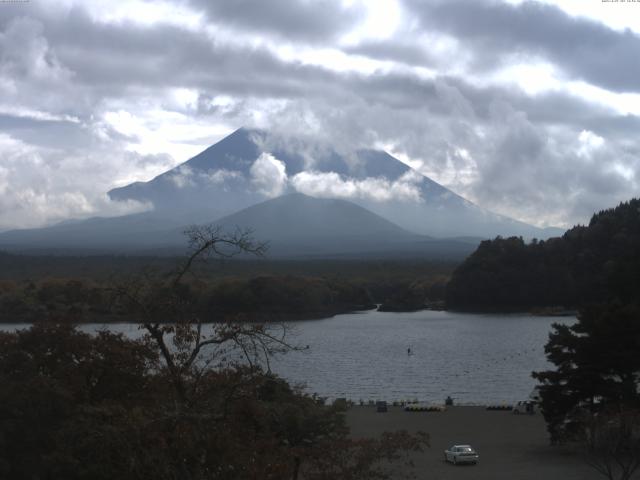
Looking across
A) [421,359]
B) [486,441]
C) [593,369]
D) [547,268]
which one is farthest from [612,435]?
[547,268]

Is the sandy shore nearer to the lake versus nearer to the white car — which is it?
Result: the white car

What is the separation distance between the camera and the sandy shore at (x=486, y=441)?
15.4m

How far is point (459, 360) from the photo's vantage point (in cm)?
3706

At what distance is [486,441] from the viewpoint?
19156mm

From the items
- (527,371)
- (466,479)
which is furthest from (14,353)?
(527,371)

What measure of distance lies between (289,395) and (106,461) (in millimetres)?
7347

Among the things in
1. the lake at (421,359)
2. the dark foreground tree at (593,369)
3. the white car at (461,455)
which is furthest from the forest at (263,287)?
the dark foreground tree at (593,369)

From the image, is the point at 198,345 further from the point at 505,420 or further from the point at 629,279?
the point at 629,279

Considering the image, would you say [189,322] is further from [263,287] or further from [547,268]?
[547,268]

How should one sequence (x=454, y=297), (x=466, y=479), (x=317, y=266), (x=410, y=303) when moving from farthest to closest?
(x=317, y=266), (x=410, y=303), (x=454, y=297), (x=466, y=479)

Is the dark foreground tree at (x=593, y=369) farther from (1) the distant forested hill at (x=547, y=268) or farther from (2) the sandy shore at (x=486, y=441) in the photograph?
(1) the distant forested hill at (x=547, y=268)

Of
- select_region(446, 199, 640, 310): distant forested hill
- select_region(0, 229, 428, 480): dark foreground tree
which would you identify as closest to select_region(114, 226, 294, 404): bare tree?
select_region(0, 229, 428, 480): dark foreground tree

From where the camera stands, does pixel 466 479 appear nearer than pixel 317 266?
Yes

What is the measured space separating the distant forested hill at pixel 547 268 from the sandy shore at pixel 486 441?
38606 millimetres
